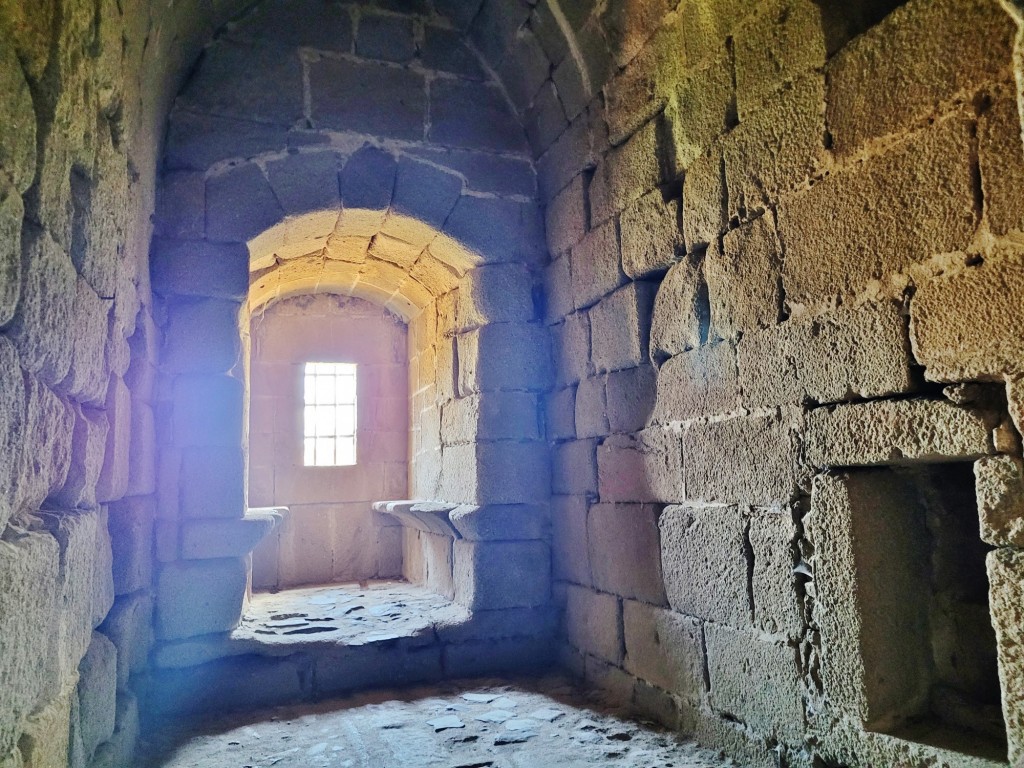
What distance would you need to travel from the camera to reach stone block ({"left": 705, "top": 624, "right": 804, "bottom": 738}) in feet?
7.41

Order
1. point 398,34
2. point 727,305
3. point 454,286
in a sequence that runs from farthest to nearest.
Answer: point 454,286 < point 398,34 < point 727,305

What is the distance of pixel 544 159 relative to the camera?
396 centimetres

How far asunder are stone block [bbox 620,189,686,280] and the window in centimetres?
328

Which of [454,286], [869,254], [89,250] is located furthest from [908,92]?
[454,286]

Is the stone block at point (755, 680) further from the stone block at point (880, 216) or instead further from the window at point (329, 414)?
the window at point (329, 414)

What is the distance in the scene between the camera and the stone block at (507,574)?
144 inches

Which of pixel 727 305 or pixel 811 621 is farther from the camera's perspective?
pixel 727 305

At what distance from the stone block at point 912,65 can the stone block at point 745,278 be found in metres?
0.38

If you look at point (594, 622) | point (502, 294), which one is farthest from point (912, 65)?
point (594, 622)

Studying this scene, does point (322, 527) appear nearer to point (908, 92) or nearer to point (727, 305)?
point (727, 305)

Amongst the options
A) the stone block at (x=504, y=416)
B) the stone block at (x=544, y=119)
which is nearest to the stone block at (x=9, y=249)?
the stone block at (x=504, y=416)

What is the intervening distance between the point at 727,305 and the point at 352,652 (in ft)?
7.56

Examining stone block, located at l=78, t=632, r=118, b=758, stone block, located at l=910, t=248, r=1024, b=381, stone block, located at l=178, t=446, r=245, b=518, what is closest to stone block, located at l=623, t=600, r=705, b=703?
stone block, located at l=910, t=248, r=1024, b=381

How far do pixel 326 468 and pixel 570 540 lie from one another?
268 cm
